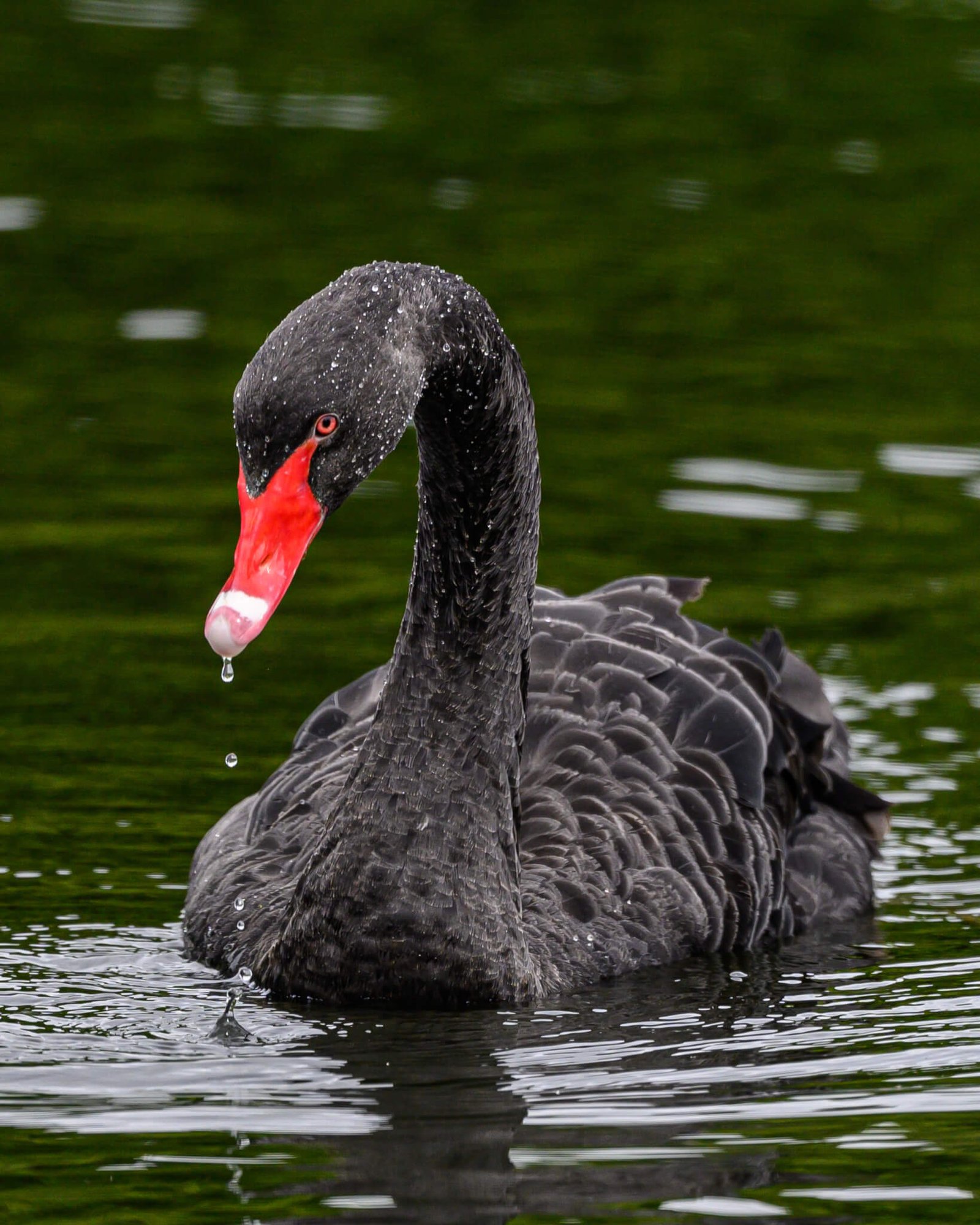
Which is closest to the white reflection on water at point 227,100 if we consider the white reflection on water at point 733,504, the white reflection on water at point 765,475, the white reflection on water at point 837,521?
the white reflection on water at point 765,475

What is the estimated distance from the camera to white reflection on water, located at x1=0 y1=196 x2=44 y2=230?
15672 millimetres

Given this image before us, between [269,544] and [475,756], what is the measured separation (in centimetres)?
143

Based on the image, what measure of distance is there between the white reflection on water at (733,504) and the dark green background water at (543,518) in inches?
1.7

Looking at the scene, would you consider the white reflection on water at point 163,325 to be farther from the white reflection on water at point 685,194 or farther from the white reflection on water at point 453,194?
the white reflection on water at point 685,194

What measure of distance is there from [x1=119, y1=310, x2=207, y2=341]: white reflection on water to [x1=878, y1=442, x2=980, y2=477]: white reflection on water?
3.76 m

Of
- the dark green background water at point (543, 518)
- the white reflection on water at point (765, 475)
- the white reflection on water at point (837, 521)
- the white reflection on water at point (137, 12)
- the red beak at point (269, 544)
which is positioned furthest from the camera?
the white reflection on water at point (137, 12)

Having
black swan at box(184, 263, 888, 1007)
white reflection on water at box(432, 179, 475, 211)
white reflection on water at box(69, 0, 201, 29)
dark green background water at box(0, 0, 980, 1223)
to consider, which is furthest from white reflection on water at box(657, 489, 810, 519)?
white reflection on water at box(69, 0, 201, 29)

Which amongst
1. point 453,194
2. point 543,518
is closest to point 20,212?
point 453,194

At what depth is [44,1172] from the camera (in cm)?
563

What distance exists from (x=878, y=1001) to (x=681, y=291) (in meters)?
8.31

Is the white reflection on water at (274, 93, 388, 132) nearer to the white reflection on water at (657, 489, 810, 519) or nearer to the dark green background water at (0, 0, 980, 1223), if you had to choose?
the dark green background water at (0, 0, 980, 1223)

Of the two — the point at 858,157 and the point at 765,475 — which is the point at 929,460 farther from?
the point at 858,157

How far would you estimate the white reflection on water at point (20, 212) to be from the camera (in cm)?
1567

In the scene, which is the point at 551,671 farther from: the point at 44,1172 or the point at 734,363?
the point at 734,363
